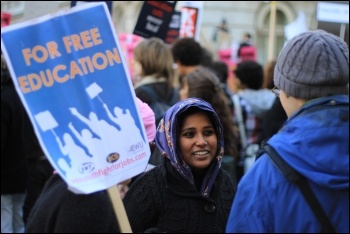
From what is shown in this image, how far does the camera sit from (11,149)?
5.89 meters

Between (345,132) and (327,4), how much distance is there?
496 centimetres

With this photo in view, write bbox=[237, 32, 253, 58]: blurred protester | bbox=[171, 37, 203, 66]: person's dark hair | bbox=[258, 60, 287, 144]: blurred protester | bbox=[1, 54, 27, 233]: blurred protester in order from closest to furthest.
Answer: bbox=[258, 60, 287, 144]: blurred protester
bbox=[1, 54, 27, 233]: blurred protester
bbox=[171, 37, 203, 66]: person's dark hair
bbox=[237, 32, 253, 58]: blurred protester

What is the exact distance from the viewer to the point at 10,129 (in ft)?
19.2

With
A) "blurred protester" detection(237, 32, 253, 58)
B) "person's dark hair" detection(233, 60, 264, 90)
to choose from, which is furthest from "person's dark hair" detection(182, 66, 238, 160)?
"blurred protester" detection(237, 32, 253, 58)

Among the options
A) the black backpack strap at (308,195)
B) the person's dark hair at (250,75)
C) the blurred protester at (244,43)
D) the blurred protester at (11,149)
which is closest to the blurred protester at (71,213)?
the black backpack strap at (308,195)

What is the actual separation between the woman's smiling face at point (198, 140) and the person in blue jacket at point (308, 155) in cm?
94

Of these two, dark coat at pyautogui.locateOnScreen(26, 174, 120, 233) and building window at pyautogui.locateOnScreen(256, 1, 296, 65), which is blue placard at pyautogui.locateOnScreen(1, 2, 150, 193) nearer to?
dark coat at pyautogui.locateOnScreen(26, 174, 120, 233)

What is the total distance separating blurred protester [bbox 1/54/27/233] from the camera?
579cm

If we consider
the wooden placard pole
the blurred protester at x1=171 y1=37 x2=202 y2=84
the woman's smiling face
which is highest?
the wooden placard pole

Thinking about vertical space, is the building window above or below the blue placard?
below

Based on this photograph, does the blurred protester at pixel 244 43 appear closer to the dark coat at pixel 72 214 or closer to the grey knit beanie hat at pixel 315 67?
the grey knit beanie hat at pixel 315 67

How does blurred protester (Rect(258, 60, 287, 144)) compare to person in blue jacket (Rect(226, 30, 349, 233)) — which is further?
blurred protester (Rect(258, 60, 287, 144))

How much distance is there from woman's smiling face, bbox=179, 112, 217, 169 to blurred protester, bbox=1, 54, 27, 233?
300 centimetres

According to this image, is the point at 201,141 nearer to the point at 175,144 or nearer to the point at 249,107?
the point at 175,144
